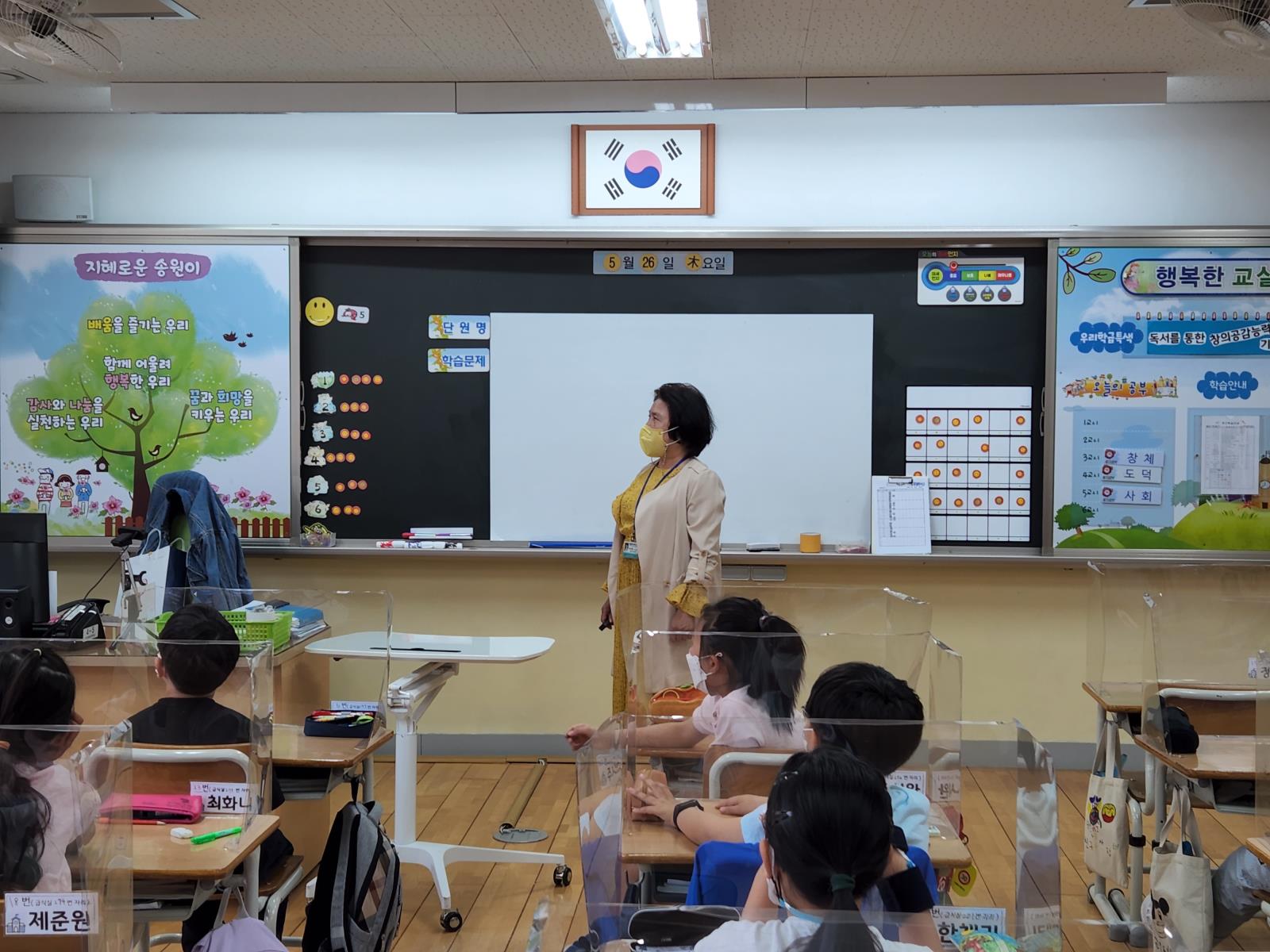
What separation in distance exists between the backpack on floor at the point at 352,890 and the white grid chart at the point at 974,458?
2980 millimetres

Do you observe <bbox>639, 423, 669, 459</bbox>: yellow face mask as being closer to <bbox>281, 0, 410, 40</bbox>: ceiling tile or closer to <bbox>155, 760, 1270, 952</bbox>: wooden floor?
<bbox>155, 760, 1270, 952</bbox>: wooden floor

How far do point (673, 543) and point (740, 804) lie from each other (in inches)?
80.0

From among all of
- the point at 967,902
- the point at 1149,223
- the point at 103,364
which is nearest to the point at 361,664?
the point at 967,902

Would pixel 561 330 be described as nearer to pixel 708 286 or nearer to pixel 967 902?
pixel 708 286

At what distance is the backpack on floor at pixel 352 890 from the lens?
244 centimetres

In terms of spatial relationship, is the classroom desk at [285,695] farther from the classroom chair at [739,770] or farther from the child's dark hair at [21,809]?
the classroom chair at [739,770]

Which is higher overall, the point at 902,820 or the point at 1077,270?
the point at 1077,270

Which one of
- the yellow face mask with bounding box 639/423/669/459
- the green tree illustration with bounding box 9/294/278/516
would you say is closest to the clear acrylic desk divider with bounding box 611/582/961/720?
the yellow face mask with bounding box 639/423/669/459

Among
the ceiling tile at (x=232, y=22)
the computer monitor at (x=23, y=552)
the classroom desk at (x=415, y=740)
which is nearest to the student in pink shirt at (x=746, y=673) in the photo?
the classroom desk at (x=415, y=740)

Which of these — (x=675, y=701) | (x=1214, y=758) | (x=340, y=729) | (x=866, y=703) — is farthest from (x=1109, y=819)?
(x=340, y=729)

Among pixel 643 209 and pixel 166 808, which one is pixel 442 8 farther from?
pixel 166 808

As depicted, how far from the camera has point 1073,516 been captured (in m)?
4.75

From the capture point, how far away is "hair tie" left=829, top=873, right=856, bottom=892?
4.34 ft

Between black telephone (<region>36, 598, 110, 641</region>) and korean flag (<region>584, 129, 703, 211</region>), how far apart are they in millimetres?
2551
